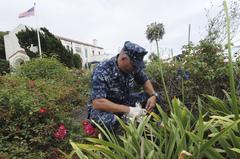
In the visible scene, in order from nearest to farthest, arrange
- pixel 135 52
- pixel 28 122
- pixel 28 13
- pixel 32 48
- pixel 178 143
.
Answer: pixel 178 143, pixel 135 52, pixel 28 122, pixel 28 13, pixel 32 48

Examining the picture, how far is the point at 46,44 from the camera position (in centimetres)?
2877

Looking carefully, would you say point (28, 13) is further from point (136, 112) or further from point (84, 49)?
point (84, 49)

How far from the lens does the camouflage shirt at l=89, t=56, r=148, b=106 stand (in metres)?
3.47

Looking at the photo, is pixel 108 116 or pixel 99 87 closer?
pixel 108 116

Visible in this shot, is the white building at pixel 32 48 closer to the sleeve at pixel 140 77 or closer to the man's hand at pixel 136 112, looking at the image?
the sleeve at pixel 140 77

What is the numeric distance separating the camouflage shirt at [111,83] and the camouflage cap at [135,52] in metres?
0.21

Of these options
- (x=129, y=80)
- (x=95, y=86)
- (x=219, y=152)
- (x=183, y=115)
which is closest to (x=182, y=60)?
(x=129, y=80)

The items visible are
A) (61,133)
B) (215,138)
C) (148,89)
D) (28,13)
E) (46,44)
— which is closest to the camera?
(215,138)

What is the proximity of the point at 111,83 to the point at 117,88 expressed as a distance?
0.34ft

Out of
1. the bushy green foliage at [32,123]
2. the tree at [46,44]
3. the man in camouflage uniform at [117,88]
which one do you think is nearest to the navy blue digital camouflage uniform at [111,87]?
the man in camouflage uniform at [117,88]

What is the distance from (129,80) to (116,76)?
20 centimetres

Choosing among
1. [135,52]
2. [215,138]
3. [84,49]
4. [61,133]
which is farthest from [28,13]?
[84,49]

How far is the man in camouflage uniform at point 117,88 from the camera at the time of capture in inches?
132

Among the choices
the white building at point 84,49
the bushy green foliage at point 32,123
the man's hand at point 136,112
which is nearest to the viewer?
the man's hand at point 136,112
